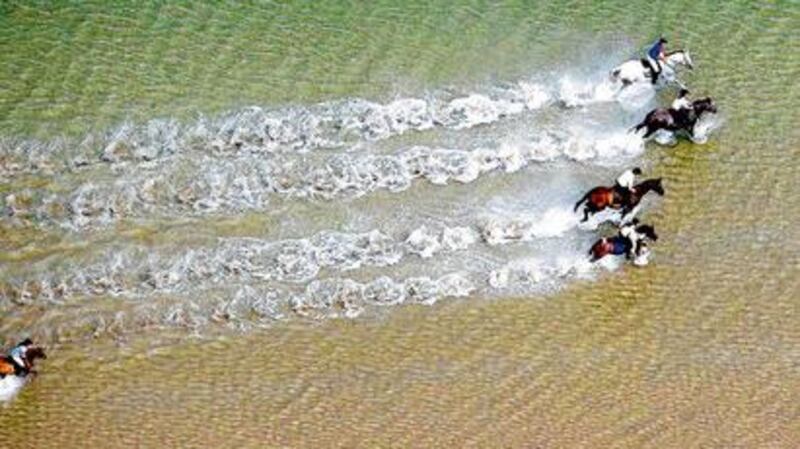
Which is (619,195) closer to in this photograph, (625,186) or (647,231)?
(625,186)

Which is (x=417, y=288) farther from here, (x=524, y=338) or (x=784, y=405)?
(x=784, y=405)

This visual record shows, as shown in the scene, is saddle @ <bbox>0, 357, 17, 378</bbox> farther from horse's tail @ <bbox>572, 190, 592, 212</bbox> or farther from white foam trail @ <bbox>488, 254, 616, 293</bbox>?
horse's tail @ <bbox>572, 190, 592, 212</bbox>

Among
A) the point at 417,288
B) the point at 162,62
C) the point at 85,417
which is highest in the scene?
the point at 162,62

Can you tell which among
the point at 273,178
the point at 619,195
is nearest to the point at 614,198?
the point at 619,195

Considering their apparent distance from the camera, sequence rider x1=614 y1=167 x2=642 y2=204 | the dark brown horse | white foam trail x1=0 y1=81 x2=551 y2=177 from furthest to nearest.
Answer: white foam trail x1=0 y1=81 x2=551 y2=177 < the dark brown horse < rider x1=614 y1=167 x2=642 y2=204

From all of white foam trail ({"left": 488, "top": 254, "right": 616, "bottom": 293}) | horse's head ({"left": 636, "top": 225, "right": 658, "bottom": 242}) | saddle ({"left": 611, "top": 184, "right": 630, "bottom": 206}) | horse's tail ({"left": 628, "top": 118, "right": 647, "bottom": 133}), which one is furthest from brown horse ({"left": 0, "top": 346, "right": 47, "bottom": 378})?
horse's tail ({"left": 628, "top": 118, "right": 647, "bottom": 133})

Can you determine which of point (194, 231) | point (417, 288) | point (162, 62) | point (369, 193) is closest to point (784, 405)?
point (417, 288)
